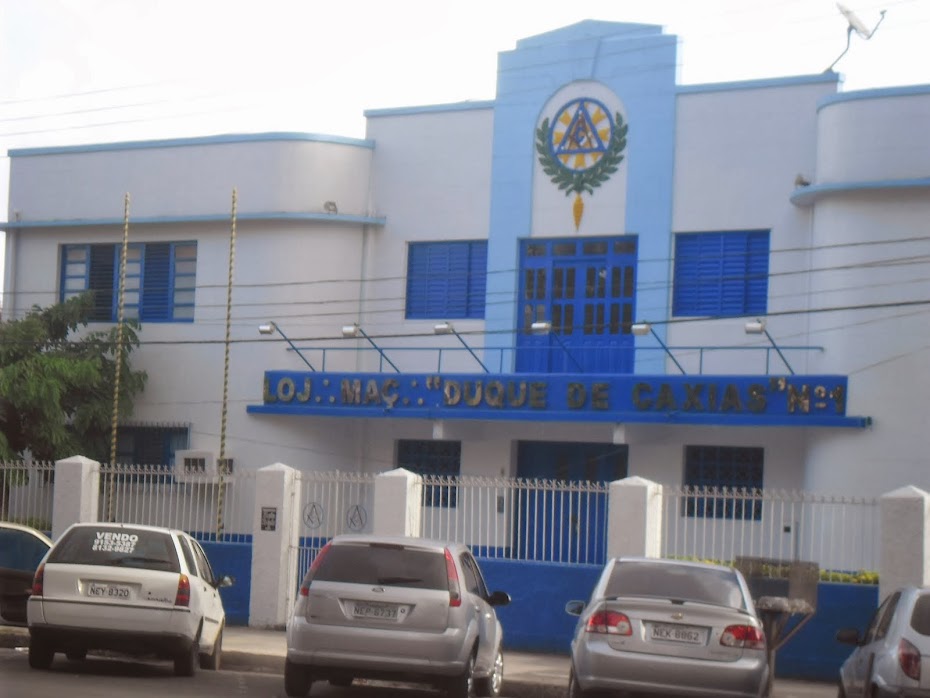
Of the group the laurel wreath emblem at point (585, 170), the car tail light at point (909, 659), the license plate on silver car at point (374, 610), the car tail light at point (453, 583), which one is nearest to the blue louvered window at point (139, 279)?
A: the laurel wreath emblem at point (585, 170)

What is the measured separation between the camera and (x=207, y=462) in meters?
30.0

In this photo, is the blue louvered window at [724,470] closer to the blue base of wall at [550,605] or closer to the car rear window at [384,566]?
the blue base of wall at [550,605]

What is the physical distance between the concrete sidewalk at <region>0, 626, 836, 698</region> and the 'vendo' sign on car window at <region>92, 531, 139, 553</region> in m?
2.72

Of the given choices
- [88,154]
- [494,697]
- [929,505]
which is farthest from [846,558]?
[88,154]

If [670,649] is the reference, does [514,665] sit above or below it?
below

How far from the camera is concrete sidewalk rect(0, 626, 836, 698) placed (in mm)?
16875

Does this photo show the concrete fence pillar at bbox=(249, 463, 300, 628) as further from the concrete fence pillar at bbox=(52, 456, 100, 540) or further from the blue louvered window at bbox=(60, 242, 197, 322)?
the blue louvered window at bbox=(60, 242, 197, 322)

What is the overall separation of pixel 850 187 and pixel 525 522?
24.6 feet

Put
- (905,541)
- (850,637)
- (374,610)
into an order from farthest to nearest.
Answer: (905,541), (374,610), (850,637)

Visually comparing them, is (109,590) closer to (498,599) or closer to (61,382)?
(498,599)

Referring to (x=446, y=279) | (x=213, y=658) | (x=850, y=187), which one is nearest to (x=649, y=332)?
(x=850, y=187)

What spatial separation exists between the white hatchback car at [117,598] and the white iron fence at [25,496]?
841 cm

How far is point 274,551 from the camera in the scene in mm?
21281

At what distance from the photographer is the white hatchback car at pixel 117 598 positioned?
15281 millimetres
